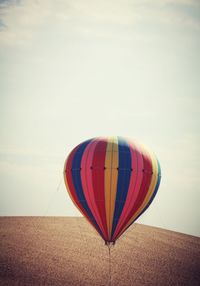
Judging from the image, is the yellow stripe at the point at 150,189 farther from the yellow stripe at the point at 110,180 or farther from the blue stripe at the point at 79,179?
the blue stripe at the point at 79,179

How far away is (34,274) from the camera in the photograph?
912 inches

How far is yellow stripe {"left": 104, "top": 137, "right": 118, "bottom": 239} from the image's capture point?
18.6m

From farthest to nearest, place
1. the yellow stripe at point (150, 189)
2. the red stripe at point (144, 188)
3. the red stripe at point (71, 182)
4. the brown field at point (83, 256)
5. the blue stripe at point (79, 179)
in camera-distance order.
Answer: the brown field at point (83, 256)
the red stripe at point (71, 182)
the yellow stripe at point (150, 189)
the blue stripe at point (79, 179)
the red stripe at point (144, 188)

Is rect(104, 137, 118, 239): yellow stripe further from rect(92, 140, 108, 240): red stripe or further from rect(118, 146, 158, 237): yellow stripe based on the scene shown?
rect(118, 146, 158, 237): yellow stripe

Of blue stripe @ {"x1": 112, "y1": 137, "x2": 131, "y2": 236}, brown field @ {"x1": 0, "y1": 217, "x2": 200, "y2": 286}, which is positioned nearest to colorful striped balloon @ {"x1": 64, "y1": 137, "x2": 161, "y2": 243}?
blue stripe @ {"x1": 112, "y1": 137, "x2": 131, "y2": 236}

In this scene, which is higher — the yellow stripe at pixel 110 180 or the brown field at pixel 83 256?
the yellow stripe at pixel 110 180

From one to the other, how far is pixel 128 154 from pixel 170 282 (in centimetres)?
1319

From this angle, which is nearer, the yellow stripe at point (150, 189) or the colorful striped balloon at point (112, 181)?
the colorful striped balloon at point (112, 181)

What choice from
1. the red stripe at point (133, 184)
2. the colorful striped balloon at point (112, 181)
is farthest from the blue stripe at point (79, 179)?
the red stripe at point (133, 184)

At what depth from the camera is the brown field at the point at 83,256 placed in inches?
933

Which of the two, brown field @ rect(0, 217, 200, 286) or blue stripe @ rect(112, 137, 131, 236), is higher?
blue stripe @ rect(112, 137, 131, 236)

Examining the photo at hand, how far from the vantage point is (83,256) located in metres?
28.0

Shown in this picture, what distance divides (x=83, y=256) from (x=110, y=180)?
12794 mm

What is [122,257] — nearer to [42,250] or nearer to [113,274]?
[113,274]
